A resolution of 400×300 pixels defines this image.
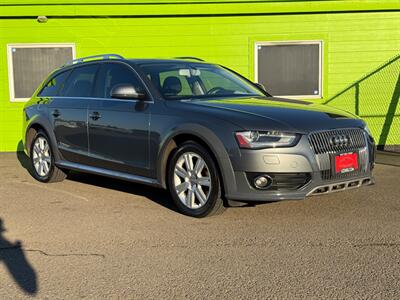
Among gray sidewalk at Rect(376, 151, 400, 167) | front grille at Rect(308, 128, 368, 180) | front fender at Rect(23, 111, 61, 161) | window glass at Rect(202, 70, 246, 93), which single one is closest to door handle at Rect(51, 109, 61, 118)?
front fender at Rect(23, 111, 61, 161)

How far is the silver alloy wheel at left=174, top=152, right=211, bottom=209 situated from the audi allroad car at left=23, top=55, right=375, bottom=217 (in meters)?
0.01

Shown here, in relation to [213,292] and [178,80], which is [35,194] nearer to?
[178,80]

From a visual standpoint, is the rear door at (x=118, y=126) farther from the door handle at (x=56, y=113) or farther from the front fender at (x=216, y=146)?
the door handle at (x=56, y=113)

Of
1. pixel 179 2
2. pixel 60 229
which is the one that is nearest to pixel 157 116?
pixel 60 229

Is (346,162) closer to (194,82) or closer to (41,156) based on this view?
(194,82)

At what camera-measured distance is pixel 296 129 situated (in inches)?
201

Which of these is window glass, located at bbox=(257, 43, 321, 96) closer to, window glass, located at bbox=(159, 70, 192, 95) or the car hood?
window glass, located at bbox=(159, 70, 192, 95)

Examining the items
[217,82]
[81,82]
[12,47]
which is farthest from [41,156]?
[12,47]

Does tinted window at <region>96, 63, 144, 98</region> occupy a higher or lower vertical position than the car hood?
higher

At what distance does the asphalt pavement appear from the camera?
379cm

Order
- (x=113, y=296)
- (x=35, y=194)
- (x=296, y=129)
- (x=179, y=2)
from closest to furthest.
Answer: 1. (x=113, y=296)
2. (x=296, y=129)
3. (x=35, y=194)
4. (x=179, y=2)

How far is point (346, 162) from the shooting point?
5336 mm

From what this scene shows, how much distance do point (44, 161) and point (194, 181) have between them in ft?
10.4

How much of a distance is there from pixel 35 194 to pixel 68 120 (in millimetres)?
1044
